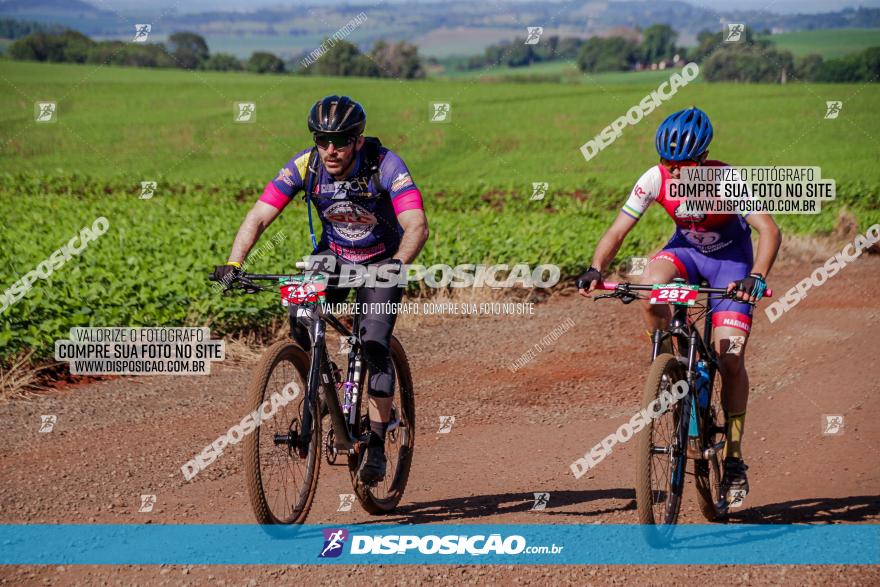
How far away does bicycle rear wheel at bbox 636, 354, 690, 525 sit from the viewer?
5902 mm

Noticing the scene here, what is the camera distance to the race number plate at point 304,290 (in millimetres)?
6070

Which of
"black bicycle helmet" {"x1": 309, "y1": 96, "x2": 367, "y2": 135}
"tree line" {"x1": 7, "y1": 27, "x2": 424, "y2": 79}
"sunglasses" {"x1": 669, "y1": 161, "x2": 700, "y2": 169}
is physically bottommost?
"sunglasses" {"x1": 669, "y1": 161, "x2": 700, "y2": 169}

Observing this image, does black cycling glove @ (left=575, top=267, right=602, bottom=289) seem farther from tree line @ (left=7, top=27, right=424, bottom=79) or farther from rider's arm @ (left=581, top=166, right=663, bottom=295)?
tree line @ (left=7, top=27, right=424, bottom=79)

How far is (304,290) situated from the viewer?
19.9 ft

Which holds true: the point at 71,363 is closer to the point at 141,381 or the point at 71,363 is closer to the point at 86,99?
the point at 141,381

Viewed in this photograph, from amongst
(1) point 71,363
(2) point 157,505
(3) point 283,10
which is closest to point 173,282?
(1) point 71,363

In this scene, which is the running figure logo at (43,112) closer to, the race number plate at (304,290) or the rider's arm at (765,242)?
the race number plate at (304,290)

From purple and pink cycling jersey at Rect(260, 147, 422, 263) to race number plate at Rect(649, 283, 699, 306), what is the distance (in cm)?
155

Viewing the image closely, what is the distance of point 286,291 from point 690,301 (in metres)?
2.36

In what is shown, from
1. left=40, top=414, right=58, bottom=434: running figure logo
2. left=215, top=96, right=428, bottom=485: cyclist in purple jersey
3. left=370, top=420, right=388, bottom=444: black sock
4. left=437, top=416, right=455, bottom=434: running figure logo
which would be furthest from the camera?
left=437, top=416, right=455, bottom=434: running figure logo

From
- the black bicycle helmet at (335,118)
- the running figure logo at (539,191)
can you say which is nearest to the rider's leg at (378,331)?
the black bicycle helmet at (335,118)

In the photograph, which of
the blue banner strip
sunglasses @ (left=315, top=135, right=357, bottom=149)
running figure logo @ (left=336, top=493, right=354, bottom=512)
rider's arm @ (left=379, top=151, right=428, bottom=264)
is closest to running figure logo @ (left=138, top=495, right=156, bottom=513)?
the blue banner strip

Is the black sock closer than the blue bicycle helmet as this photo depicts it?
No

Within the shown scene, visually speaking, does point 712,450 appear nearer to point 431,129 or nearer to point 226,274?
point 226,274
